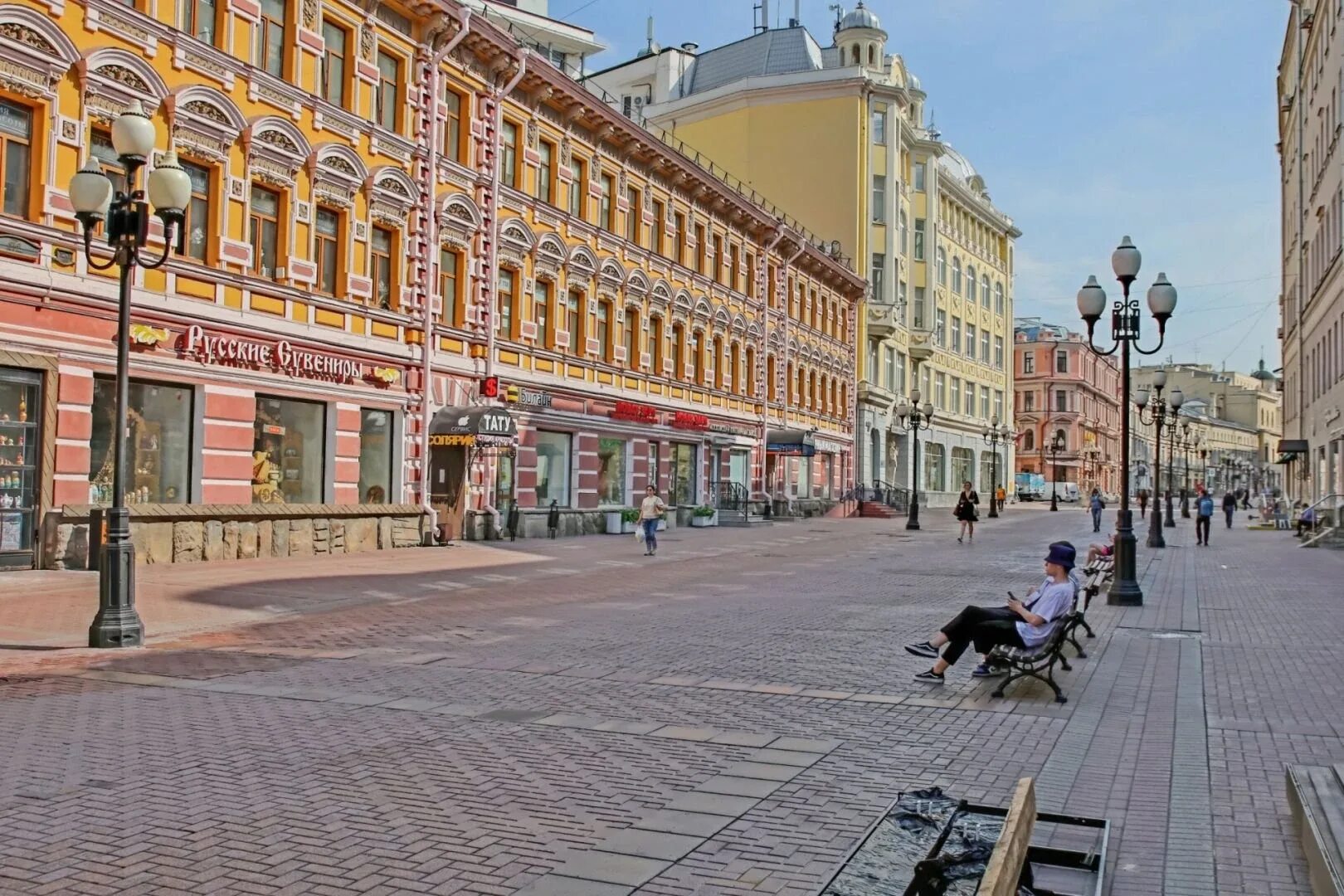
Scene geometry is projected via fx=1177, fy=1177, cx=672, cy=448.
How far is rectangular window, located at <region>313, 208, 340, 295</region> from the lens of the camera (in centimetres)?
2328

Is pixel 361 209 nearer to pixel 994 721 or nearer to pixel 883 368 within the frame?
pixel 994 721

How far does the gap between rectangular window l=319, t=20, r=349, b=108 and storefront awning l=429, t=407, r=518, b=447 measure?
6923 mm

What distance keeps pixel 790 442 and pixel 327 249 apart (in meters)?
24.3

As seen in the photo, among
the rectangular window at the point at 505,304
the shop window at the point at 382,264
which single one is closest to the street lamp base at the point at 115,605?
the shop window at the point at 382,264

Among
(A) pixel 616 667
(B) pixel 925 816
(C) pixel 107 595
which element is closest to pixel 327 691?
(A) pixel 616 667

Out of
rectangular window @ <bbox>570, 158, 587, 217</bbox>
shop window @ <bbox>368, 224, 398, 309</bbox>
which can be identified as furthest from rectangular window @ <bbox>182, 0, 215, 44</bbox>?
rectangular window @ <bbox>570, 158, 587, 217</bbox>

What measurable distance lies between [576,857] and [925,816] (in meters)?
1.54

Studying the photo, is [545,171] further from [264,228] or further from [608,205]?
[264,228]

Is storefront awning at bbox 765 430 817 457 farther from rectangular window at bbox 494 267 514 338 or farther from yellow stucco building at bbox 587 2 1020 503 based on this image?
rectangular window at bbox 494 267 514 338

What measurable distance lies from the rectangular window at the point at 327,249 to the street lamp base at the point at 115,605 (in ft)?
41.1

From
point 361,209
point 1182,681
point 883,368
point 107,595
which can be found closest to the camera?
point 1182,681

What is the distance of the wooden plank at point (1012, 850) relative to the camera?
365 centimetres

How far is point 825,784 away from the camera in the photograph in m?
6.49

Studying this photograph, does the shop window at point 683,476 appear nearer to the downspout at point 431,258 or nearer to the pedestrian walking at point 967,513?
the pedestrian walking at point 967,513
